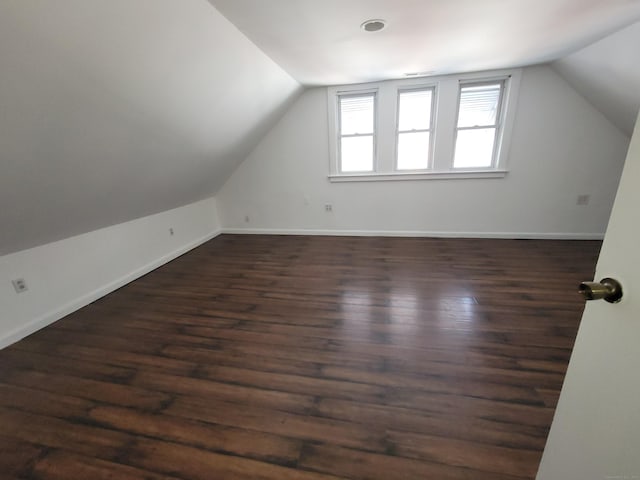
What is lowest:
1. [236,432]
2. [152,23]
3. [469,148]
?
[236,432]

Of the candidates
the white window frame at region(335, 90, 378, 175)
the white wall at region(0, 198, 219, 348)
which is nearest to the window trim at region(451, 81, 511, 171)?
the white window frame at region(335, 90, 378, 175)

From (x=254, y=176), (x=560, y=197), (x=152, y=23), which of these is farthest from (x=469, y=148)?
(x=152, y=23)

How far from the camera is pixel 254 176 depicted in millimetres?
4375

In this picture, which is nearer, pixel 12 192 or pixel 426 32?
pixel 12 192

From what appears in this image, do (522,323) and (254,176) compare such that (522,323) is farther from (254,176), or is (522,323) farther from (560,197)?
(254,176)

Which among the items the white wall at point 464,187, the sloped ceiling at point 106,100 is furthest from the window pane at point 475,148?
the sloped ceiling at point 106,100

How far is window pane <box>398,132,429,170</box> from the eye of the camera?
12.4 feet

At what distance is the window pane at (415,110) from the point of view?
3.64 metres

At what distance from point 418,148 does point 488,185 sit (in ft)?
3.46

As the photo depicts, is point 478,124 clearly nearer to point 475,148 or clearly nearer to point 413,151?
point 475,148

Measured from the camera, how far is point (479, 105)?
354 centimetres

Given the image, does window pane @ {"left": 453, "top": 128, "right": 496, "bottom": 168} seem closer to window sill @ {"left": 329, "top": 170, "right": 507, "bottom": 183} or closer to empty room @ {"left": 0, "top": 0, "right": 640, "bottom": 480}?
empty room @ {"left": 0, "top": 0, "right": 640, "bottom": 480}

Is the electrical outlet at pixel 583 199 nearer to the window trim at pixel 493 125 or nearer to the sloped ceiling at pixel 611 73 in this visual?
the sloped ceiling at pixel 611 73

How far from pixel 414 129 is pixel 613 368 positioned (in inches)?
145
